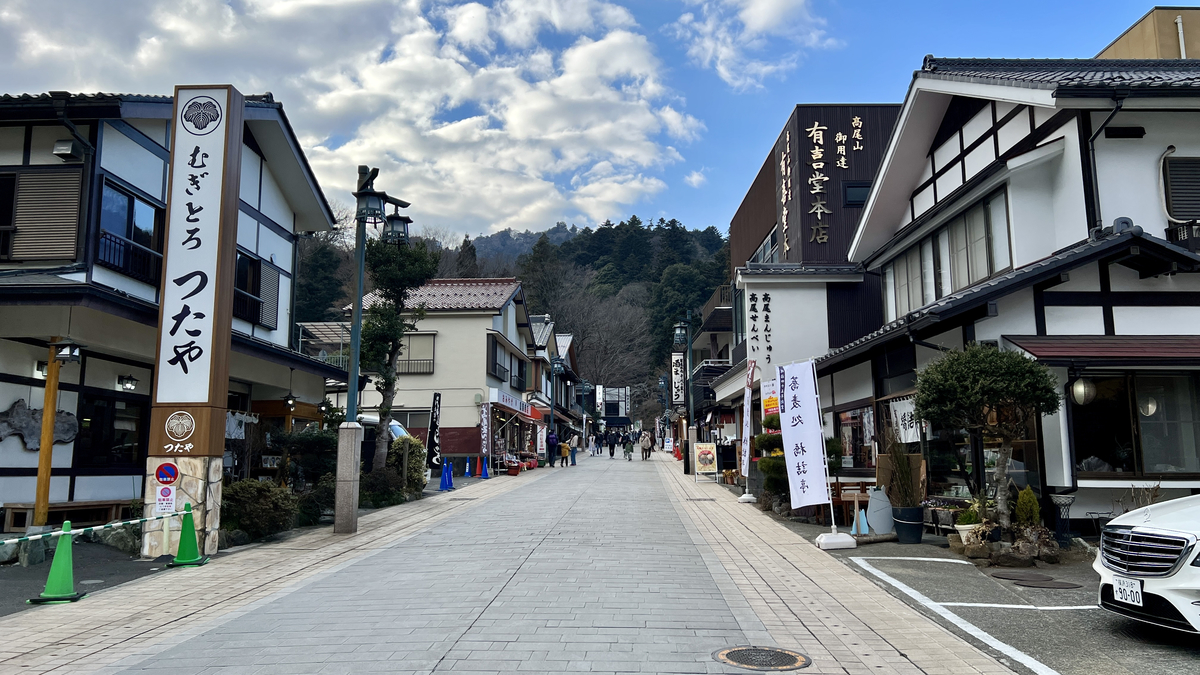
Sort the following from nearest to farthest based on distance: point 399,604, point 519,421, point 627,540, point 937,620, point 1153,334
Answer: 1. point 937,620
2. point 399,604
3. point 1153,334
4. point 627,540
5. point 519,421

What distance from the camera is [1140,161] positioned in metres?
12.0

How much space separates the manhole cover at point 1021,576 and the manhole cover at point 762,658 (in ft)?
14.5

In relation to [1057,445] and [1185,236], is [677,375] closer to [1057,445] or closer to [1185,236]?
[1185,236]

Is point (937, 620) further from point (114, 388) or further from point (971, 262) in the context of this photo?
point (114, 388)

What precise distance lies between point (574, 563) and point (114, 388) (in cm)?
939

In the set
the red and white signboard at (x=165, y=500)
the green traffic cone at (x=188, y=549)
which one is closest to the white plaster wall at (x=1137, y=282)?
the green traffic cone at (x=188, y=549)

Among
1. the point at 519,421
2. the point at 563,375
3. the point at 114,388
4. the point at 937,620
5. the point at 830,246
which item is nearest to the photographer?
the point at 937,620

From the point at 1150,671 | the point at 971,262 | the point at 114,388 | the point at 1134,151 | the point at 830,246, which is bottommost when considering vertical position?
the point at 1150,671

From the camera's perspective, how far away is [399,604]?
8.00 metres

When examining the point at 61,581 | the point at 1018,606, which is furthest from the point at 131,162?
the point at 1018,606

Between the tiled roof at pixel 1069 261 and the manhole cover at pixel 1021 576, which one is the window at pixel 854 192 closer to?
the tiled roof at pixel 1069 261

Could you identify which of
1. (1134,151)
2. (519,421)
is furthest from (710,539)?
(519,421)

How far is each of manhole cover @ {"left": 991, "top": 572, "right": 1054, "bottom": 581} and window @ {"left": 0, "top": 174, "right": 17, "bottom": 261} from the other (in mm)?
15081

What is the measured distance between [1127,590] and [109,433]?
15001 millimetres
